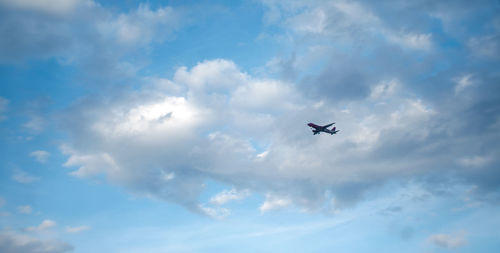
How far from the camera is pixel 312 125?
535ft

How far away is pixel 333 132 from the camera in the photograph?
A: 172m

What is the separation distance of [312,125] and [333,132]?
1778cm
